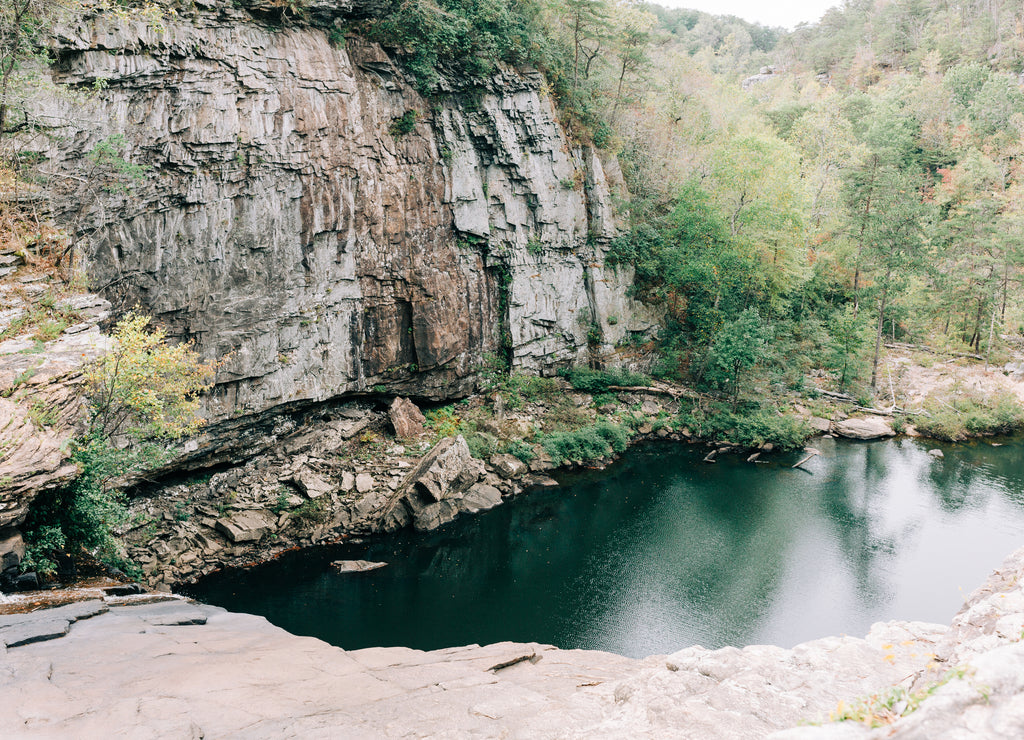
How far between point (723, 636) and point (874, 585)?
5.29m

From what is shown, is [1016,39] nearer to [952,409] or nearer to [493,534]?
[952,409]

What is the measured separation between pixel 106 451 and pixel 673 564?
14.2 m

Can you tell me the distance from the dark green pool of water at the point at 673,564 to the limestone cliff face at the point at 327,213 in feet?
20.3

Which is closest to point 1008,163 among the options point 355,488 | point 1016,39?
point 1016,39

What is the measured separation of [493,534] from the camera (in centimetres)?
1819

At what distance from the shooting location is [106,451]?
11.1 m

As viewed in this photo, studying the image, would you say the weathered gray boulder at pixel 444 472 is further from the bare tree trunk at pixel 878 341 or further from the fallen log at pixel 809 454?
the bare tree trunk at pixel 878 341

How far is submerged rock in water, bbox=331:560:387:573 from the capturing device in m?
15.8

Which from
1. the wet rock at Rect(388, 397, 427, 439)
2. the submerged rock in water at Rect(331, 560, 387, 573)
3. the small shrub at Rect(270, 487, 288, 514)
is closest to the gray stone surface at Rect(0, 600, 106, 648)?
the submerged rock in water at Rect(331, 560, 387, 573)

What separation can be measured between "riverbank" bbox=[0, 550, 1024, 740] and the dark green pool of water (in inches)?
221

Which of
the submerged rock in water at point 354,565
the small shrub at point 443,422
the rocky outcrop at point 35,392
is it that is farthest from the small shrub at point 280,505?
the rocky outcrop at point 35,392

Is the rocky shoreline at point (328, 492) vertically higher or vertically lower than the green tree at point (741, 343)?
lower

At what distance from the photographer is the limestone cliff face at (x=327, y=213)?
1436 centimetres

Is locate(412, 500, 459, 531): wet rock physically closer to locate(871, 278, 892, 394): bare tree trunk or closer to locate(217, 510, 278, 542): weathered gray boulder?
locate(217, 510, 278, 542): weathered gray boulder
